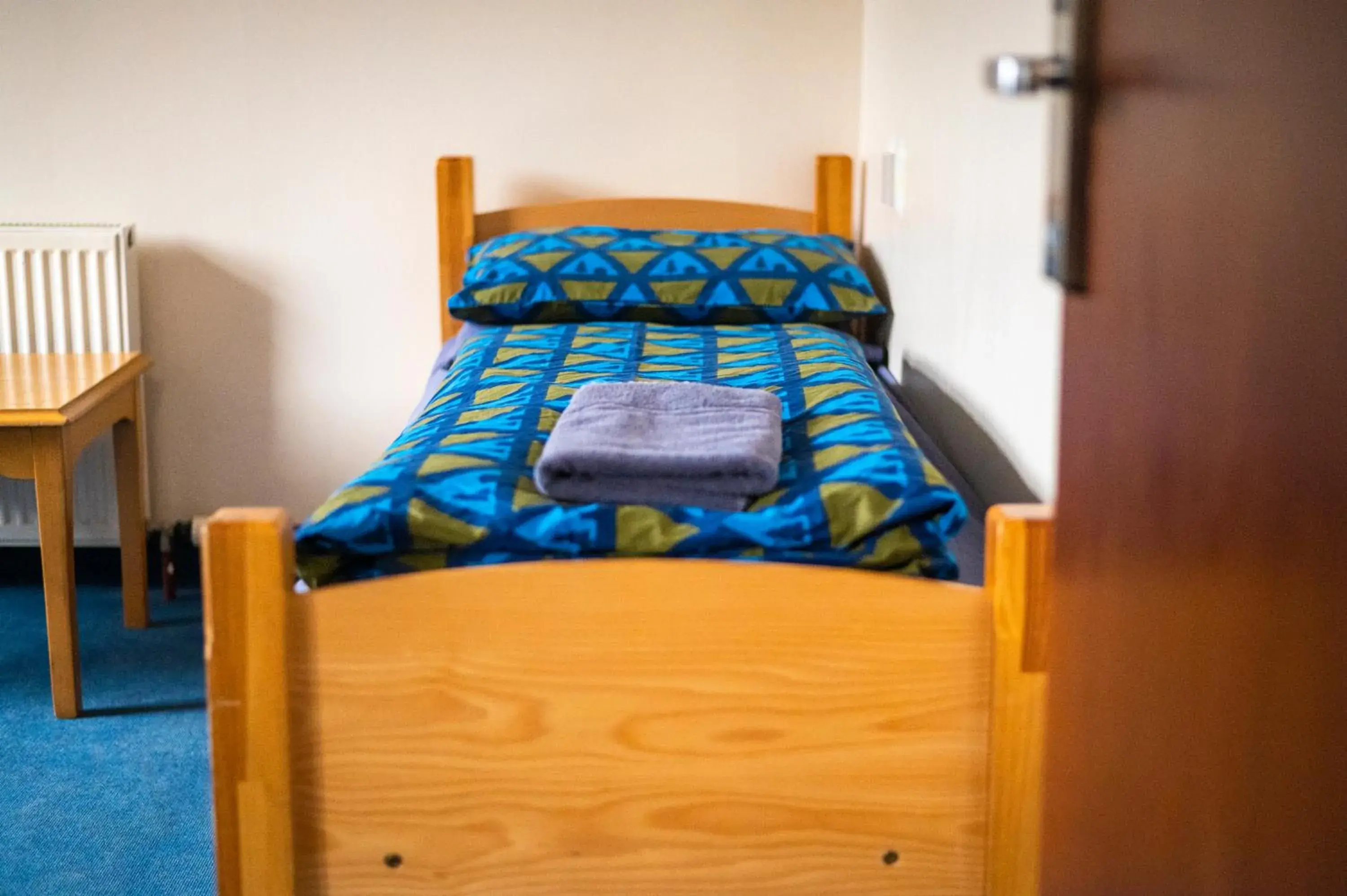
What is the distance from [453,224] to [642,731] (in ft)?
5.93

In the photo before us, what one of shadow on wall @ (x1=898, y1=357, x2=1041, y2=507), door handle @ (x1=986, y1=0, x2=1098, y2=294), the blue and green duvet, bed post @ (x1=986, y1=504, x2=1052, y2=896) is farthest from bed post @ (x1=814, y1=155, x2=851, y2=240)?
door handle @ (x1=986, y1=0, x2=1098, y2=294)

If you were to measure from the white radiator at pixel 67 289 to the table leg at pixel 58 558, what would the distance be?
546 mm

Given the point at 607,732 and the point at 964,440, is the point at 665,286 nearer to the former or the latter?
the point at 964,440

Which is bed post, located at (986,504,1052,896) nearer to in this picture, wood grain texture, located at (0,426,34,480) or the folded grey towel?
the folded grey towel

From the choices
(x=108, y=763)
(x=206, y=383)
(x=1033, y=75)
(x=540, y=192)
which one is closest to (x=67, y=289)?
(x=206, y=383)

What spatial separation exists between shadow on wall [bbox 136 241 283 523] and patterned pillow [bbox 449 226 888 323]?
0.72 metres

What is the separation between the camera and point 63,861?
1.87m

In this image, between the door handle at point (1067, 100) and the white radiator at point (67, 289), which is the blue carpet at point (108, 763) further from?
the door handle at point (1067, 100)

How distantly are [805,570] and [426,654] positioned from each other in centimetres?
32

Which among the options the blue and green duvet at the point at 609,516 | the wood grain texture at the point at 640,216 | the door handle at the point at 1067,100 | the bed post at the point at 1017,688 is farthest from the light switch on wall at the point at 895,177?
the door handle at the point at 1067,100

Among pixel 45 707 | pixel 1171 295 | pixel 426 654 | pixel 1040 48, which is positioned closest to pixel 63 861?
pixel 45 707

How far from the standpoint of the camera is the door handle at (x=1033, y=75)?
24.0 inches

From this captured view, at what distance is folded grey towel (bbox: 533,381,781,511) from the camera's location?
1320mm

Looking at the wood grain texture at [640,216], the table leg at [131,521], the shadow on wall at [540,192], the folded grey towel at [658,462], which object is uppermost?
the shadow on wall at [540,192]
